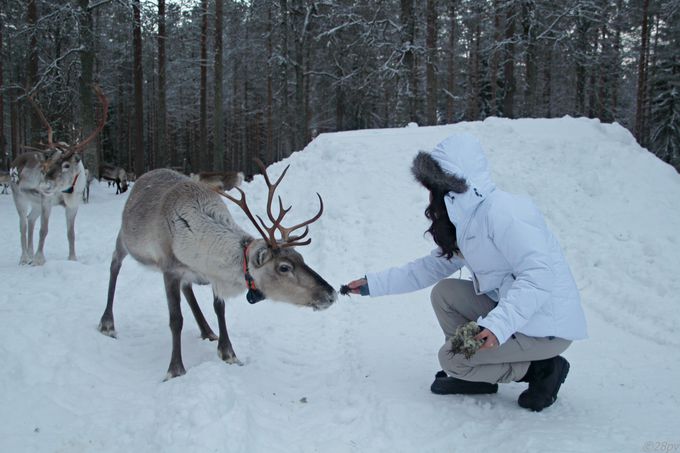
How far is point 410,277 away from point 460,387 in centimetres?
86

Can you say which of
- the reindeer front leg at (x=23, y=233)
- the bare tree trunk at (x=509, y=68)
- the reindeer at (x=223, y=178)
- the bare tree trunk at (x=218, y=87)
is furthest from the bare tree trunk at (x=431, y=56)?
the reindeer front leg at (x=23, y=233)

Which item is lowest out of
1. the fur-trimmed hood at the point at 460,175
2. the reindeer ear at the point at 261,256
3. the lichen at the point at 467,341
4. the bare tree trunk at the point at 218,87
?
the lichen at the point at 467,341

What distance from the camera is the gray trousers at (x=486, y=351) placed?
117 inches

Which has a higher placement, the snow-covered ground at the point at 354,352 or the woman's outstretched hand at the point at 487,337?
the woman's outstretched hand at the point at 487,337

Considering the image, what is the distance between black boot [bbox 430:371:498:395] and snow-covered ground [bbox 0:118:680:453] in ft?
0.25

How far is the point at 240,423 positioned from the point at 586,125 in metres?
10.0

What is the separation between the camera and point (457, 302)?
3.37 m

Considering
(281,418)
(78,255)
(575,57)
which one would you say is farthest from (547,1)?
(281,418)

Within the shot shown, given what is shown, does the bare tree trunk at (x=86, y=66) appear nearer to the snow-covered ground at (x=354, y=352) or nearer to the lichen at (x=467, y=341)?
the snow-covered ground at (x=354, y=352)

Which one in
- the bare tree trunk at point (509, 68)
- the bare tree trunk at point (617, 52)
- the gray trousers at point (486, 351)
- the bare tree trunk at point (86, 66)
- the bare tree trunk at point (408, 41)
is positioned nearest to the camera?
the gray trousers at point (486, 351)

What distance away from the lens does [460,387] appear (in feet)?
10.8

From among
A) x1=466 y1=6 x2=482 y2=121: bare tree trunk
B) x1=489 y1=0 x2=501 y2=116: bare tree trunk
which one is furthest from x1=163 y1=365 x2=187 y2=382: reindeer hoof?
x1=466 y1=6 x2=482 y2=121: bare tree trunk

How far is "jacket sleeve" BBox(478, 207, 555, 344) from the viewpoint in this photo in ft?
8.73

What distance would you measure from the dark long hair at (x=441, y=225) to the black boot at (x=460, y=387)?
866 millimetres
